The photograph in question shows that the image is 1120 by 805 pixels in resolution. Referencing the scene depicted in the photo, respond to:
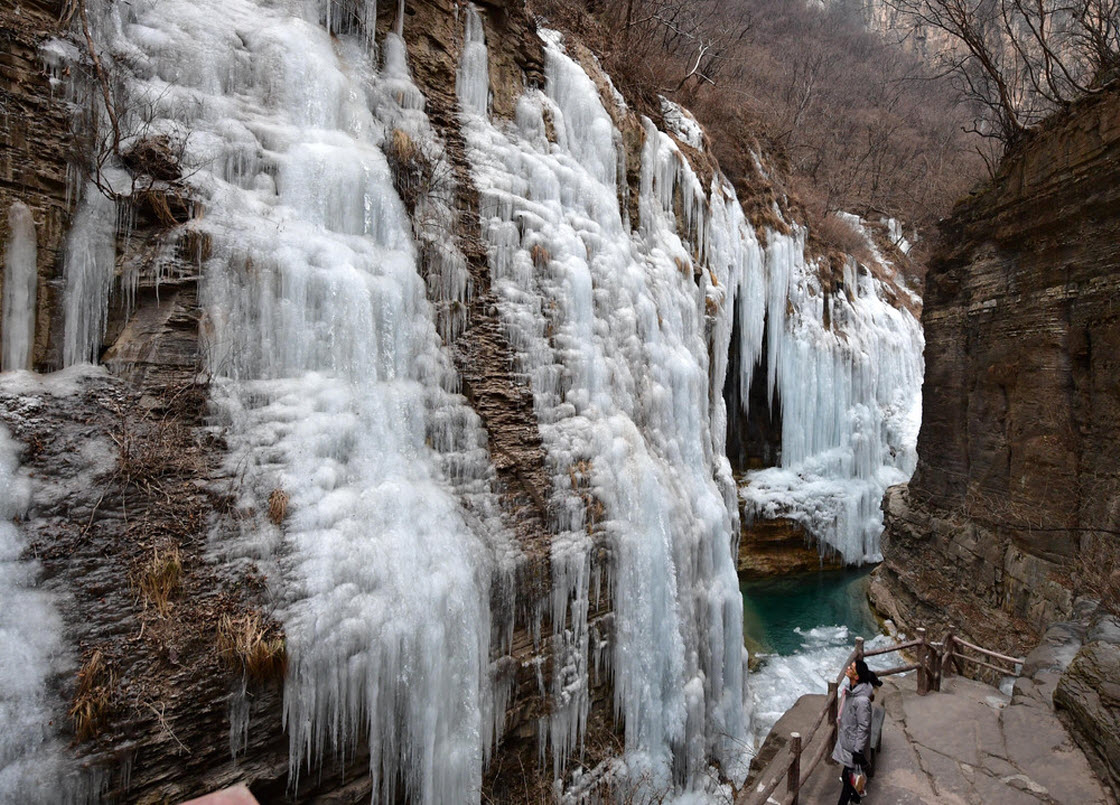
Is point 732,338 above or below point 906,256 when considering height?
below

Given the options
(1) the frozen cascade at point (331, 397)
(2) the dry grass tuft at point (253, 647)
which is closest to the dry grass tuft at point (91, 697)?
(2) the dry grass tuft at point (253, 647)

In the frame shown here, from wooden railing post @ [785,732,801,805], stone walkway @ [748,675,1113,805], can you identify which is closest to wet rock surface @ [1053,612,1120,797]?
stone walkway @ [748,675,1113,805]

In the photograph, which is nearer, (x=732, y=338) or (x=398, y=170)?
(x=398, y=170)

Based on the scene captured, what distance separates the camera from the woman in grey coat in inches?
152

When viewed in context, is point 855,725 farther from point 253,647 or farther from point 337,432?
point 337,432

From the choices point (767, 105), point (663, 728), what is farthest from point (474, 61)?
point (767, 105)

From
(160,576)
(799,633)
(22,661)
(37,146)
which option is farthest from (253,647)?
(799,633)

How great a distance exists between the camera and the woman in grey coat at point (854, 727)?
12.7 feet

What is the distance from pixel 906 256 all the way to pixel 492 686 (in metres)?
25.7

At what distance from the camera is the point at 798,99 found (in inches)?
1032

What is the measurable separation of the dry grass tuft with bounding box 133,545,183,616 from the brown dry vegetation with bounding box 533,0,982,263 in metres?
9.18

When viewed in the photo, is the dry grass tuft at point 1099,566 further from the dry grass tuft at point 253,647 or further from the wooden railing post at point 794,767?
the dry grass tuft at point 253,647

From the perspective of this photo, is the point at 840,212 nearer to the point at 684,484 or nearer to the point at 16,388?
the point at 684,484

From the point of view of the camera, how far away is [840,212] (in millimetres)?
23156
